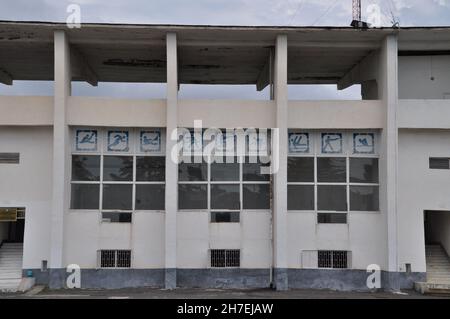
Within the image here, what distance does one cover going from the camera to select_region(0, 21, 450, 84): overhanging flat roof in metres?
17.8

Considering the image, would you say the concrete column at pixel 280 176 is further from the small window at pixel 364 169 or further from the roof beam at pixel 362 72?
the roof beam at pixel 362 72

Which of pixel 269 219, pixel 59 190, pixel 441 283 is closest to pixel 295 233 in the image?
pixel 269 219

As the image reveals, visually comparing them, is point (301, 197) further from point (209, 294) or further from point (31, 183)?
point (31, 183)

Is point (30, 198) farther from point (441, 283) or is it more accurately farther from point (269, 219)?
point (441, 283)

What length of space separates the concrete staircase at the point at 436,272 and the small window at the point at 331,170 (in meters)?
4.18

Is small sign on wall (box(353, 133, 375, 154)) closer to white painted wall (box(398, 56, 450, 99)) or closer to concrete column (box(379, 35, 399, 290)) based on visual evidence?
concrete column (box(379, 35, 399, 290))

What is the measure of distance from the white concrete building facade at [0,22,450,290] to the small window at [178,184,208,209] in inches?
1.3

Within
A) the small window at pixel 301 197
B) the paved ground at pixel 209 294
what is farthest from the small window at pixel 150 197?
the small window at pixel 301 197

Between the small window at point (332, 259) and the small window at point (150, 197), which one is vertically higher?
the small window at point (150, 197)

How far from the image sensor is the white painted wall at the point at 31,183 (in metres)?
18.0

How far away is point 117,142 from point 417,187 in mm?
9951

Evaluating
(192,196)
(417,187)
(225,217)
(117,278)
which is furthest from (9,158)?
(417,187)

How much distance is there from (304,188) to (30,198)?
8.87 meters

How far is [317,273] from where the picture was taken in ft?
59.8
